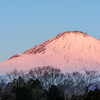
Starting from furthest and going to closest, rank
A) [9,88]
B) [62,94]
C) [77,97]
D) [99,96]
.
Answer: [62,94] < [77,97] < [9,88] < [99,96]

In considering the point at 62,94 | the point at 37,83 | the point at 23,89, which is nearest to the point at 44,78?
the point at 62,94

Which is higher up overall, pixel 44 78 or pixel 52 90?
pixel 44 78

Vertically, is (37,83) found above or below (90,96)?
above

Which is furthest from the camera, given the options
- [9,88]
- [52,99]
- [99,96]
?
[52,99]

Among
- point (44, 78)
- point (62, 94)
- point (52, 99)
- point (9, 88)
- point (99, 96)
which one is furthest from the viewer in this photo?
point (44, 78)

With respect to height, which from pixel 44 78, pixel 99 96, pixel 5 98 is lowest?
pixel 99 96

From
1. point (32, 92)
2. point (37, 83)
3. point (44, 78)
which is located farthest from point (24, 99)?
point (44, 78)

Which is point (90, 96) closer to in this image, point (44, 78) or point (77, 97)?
point (77, 97)

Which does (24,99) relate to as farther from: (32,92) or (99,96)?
(99,96)

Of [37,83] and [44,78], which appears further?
[44,78]
